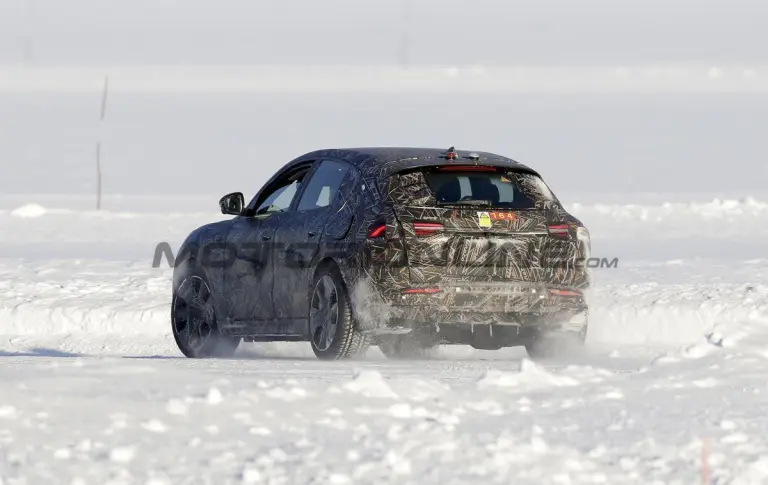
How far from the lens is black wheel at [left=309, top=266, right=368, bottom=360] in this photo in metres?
9.48

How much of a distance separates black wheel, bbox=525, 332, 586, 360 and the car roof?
1140 millimetres

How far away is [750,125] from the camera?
181 feet

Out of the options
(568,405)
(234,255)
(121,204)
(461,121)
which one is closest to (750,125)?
(461,121)

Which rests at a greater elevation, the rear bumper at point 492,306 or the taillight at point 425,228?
the taillight at point 425,228

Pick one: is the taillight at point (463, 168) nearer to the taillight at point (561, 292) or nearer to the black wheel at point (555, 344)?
the taillight at point (561, 292)

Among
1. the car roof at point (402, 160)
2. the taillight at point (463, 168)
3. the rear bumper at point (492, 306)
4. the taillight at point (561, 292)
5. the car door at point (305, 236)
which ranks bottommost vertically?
the rear bumper at point (492, 306)

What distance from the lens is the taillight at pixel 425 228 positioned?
9.27 m

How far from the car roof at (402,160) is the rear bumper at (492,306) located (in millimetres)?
842

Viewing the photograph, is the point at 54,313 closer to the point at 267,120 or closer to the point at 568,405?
the point at 568,405

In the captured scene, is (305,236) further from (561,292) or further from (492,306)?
(561,292)

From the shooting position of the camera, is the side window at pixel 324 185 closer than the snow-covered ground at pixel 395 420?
No

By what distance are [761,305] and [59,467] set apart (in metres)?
9.11

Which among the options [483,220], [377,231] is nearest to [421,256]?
[377,231]

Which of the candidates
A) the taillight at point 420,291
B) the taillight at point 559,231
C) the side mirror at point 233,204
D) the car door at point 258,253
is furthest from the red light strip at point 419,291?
the side mirror at point 233,204
